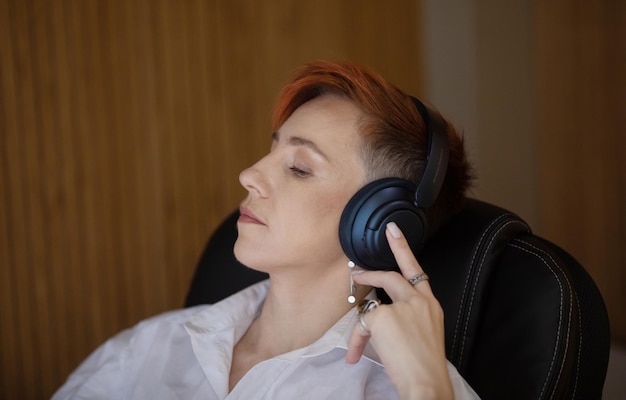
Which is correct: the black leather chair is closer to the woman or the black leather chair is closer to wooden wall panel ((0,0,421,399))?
the woman

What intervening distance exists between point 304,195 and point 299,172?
55 mm

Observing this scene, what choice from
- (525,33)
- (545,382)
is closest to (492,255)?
(545,382)

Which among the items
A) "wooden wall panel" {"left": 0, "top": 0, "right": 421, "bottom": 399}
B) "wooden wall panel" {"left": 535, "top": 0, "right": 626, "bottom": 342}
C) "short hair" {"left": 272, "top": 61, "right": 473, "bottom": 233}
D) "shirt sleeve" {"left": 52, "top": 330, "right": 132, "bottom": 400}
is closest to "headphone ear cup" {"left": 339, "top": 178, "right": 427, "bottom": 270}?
"short hair" {"left": 272, "top": 61, "right": 473, "bottom": 233}

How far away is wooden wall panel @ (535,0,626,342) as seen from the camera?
2742 mm

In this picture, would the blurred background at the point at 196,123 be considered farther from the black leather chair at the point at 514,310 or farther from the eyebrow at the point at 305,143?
the black leather chair at the point at 514,310

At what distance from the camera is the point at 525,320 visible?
1.23m

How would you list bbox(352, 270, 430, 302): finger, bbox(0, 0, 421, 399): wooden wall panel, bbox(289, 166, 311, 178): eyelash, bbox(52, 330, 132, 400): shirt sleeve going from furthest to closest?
bbox(0, 0, 421, 399): wooden wall panel
bbox(52, 330, 132, 400): shirt sleeve
bbox(289, 166, 311, 178): eyelash
bbox(352, 270, 430, 302): finger

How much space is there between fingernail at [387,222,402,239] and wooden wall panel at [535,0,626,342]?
190 centimetres

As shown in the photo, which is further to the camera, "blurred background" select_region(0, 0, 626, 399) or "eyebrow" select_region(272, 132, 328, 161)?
"blurred background" select_region(0, 0, 626, 399)

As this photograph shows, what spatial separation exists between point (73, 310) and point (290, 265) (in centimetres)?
131

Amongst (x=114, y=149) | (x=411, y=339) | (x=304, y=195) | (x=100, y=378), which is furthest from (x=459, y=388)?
(x=114, y=149)

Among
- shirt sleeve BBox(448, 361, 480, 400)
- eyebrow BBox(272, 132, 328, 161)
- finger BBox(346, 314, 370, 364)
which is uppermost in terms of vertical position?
eyebrow BBox(272, 132, 328, 161)

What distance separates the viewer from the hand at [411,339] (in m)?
1.02

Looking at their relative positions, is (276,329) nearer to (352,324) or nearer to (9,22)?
(352,324)
